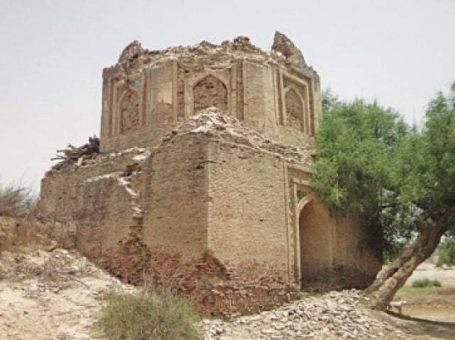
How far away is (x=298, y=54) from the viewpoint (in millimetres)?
17875

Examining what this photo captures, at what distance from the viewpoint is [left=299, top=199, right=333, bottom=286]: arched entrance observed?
14680mm

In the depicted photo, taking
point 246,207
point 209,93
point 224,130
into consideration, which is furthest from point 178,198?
point 209,93

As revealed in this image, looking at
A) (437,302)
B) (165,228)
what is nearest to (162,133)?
(165,228)

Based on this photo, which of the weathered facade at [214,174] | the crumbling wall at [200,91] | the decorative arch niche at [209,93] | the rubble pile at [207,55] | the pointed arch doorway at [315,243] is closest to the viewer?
the weathered facade at [214,174]

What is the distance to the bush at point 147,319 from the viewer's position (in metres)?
8.83

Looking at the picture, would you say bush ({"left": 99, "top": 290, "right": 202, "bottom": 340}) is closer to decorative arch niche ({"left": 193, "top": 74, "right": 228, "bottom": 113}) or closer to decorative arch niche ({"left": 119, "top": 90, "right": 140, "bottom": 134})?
decorative arch niche ({"left": 193, "top": 74, "right": 228, "bottom": 113})

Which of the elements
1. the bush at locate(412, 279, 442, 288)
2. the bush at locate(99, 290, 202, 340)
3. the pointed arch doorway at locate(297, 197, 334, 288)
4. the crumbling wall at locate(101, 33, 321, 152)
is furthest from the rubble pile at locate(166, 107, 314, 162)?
the bush at locate(412, 279, 442, 288)

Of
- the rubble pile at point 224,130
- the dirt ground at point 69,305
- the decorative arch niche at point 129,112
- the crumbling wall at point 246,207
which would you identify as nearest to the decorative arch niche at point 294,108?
the rubble pile at point 224,130

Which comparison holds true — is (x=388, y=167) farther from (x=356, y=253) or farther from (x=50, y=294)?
(x=50, y=294)

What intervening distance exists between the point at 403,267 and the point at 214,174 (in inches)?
229

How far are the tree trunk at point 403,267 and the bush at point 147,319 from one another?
5709 mm

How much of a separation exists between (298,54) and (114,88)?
626 cm

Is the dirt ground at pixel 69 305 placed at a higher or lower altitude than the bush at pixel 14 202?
lower

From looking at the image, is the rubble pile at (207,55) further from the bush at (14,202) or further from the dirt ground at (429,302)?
the dirt ground at (429,302)
